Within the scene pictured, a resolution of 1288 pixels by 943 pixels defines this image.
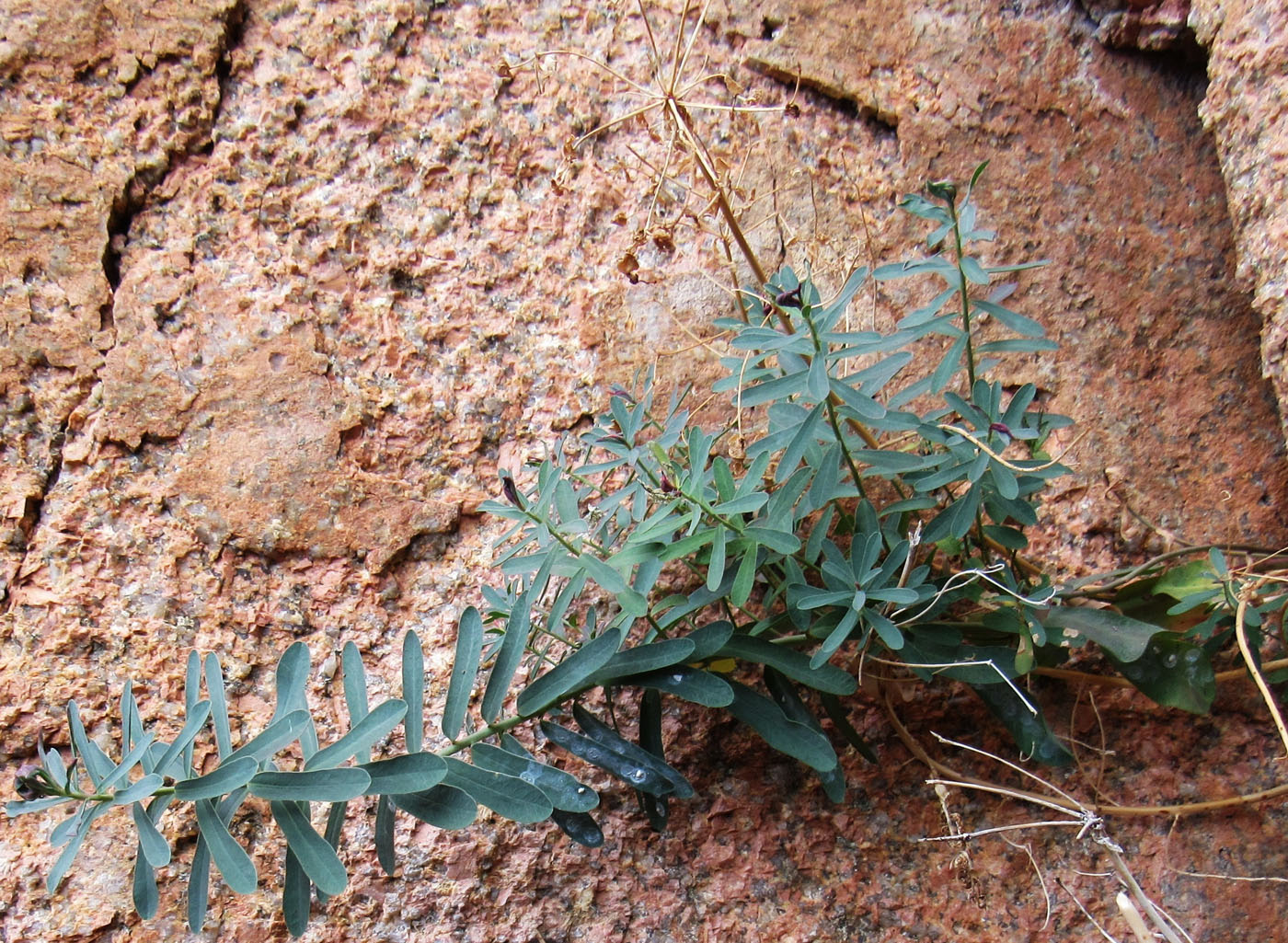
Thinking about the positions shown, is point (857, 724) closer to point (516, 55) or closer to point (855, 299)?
point (855, 299)

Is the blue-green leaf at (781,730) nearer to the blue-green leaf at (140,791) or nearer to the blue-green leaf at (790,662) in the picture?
the blue-green leaf at (790,662)

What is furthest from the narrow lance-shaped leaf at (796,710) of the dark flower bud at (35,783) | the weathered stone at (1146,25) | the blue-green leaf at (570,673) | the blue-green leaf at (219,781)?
the weathered stone at (1146,25)

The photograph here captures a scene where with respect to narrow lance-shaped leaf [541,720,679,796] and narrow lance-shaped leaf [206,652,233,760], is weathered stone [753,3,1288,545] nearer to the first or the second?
narrow lance-shaped leaf [541,720,679,796]

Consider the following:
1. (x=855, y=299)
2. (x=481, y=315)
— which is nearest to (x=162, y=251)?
(x=481, y=315)

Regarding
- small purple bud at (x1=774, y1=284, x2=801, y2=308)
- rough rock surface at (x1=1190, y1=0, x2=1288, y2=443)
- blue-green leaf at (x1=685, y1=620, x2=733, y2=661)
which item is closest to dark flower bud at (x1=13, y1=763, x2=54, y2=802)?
blue-green leaf at (x1=685, y1=620, x2=733, y2=661)

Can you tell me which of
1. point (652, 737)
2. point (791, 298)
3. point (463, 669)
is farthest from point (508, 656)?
point (791, 298)

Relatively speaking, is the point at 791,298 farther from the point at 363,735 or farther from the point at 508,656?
the point at 363,735

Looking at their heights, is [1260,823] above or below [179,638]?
below
